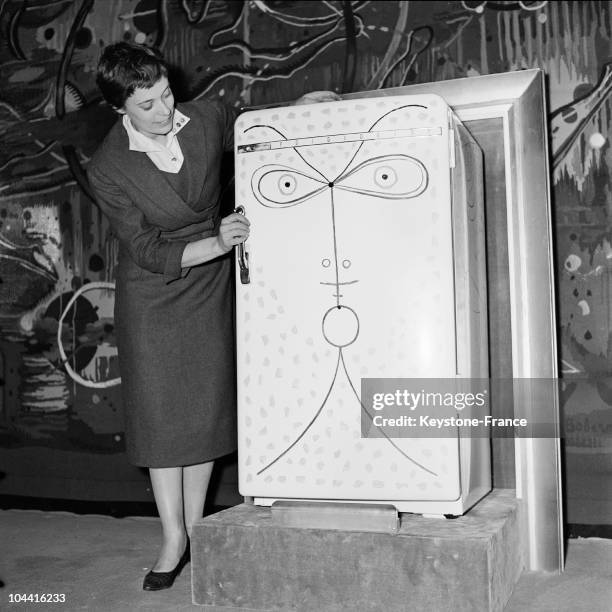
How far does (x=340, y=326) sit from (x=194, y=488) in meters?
0.59

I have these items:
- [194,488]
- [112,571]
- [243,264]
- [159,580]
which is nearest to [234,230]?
[243,264]

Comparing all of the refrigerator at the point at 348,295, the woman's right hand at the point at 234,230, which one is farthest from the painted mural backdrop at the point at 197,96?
the woman's right hand at the point at 234,230

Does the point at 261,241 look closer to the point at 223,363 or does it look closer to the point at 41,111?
the point at 223,363

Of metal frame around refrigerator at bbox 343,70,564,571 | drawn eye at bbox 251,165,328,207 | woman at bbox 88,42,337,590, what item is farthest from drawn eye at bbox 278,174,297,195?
metal frame around refrigerator at bbox 343,70,564,571

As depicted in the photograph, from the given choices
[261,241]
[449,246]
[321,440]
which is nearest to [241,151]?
[261,241]

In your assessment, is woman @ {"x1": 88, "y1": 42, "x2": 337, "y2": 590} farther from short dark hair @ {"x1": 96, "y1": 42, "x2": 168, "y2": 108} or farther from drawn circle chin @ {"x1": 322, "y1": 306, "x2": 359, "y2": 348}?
drawn circle chin @ {"x1": 322, "y1": 306, "x2": 359, "y2": 348}

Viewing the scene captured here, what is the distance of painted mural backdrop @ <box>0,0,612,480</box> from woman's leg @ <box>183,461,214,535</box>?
764mm

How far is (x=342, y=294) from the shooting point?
162 cm

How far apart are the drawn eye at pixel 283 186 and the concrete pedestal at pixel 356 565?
0.67 meters

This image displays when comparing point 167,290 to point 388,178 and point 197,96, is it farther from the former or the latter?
point 197,96

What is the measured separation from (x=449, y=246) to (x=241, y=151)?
50 cm

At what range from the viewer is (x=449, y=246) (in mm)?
1579

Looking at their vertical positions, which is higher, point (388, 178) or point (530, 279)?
point (388, 178)

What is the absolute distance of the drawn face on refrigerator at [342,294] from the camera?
1.58 metres
